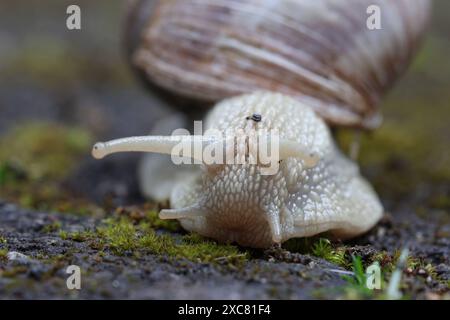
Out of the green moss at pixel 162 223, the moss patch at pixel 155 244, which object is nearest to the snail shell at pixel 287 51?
the green moss at pixel 162 223

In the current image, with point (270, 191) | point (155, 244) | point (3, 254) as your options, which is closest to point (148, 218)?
point (155, 244)

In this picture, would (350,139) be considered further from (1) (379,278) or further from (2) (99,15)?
(2) (99,15)

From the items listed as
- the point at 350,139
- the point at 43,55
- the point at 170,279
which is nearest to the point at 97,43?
the point at 43,55

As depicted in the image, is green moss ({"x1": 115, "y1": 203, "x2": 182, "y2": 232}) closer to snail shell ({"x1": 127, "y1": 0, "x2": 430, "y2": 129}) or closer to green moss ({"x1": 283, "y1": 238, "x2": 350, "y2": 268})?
green moss ({"x1": 283, "y1": 238, "x2": 350, "y2": 268})

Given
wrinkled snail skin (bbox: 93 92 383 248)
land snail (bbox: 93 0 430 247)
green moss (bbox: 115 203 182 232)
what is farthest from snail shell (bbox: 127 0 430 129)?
green moss (bbox: 115 203 182 232)

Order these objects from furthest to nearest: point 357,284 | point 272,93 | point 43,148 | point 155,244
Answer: point 43,148
point 272,93
point 155,244
point 357,284

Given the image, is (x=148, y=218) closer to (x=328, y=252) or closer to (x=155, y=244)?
(x=155, y=244)

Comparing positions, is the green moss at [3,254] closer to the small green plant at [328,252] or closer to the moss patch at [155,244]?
the moss patch at [155,244]
